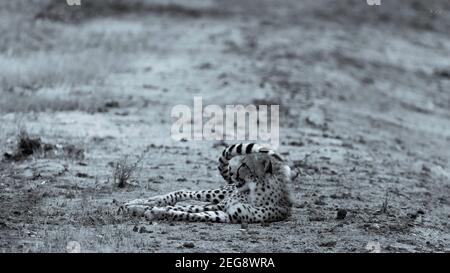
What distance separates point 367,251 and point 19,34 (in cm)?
1373

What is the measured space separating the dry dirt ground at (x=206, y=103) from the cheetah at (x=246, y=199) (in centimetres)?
14

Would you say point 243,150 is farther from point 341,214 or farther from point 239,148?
point 341,214

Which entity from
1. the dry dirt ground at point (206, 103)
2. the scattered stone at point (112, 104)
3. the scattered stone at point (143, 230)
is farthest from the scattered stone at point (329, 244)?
the scattered stone at point (112, 104)

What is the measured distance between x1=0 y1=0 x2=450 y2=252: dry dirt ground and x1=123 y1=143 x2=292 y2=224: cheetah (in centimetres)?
14

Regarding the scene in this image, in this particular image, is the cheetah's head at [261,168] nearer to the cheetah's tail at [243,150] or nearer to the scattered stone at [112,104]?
the cheetah's tail at [243,150]

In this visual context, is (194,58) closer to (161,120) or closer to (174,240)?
(161,120)

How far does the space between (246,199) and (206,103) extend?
7030 mm

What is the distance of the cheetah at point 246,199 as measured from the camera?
782 centimetres

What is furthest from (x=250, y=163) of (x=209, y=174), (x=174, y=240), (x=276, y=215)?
(x=209, y=174)

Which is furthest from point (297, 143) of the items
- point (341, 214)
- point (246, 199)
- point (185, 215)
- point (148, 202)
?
point (185, 215)

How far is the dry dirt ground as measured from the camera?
24.9 ft

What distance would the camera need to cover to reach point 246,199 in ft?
26.5

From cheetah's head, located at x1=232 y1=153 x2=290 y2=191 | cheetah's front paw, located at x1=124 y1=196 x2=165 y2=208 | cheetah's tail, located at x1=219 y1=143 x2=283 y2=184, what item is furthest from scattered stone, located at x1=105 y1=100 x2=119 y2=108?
cheetah's head, located at x1=232 y1=153 x2=290 y2=191

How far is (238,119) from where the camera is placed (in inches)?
541
